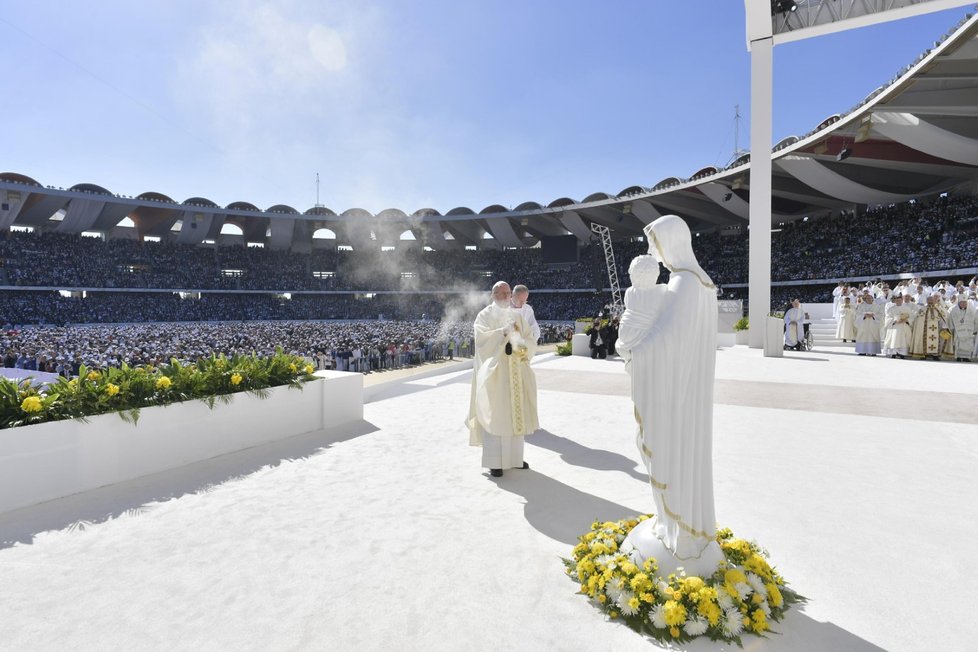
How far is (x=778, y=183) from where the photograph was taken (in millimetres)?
32281

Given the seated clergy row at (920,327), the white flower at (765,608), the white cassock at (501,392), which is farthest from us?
the seated clergy row at (920,327)

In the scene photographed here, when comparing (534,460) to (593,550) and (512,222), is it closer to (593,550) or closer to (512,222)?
(593,550)

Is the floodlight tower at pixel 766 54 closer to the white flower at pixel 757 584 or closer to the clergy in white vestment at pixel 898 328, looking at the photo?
the clergy in white vestment at pixel 898 328

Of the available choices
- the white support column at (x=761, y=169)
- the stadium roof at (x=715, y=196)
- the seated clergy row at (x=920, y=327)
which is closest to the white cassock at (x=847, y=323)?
the seated clergy row at (x=920, y=327)

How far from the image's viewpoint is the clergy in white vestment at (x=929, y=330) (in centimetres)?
1323

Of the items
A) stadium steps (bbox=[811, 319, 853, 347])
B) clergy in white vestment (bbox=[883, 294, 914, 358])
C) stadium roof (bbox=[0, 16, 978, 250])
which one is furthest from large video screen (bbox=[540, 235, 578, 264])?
clergy in white vestment (bbox=[883, 294, 914, 358])

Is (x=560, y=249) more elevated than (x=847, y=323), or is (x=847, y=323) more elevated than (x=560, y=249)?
(x=560, y=249)

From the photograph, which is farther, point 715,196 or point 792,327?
point 715,196

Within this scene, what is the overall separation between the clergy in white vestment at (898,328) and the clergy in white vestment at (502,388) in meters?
14.0

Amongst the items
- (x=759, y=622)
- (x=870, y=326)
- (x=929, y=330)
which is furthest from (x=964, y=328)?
(x=759, y=622)

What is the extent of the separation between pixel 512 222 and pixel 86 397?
47.1 m

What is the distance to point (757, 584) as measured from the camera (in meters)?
2.61

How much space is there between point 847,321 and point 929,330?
5.40 metres

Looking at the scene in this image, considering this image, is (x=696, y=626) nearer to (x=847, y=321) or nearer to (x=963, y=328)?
(x=963, y=328)
